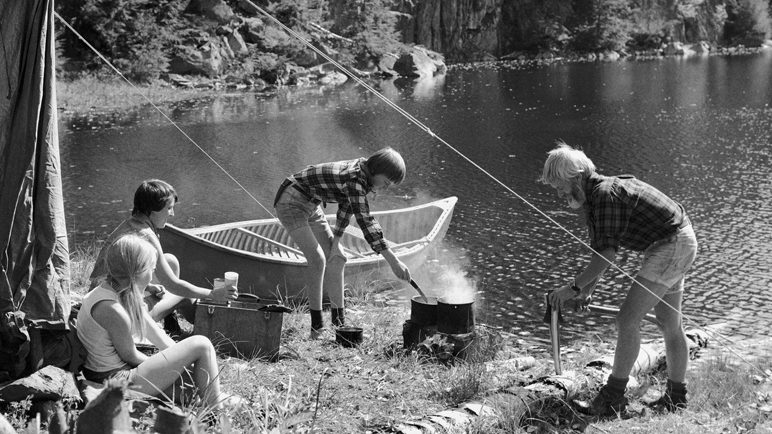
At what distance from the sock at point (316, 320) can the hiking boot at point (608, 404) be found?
2.42 metres

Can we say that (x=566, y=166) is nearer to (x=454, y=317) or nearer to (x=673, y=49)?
(x=454, y=317)

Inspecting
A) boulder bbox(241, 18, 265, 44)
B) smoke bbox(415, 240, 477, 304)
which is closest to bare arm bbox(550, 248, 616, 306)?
smoke bbox(415, 240, 477, 304)

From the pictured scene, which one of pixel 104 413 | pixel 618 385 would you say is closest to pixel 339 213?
pixel 618 385

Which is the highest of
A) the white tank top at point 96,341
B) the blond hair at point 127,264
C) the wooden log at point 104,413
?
the blond hair at point 127,264

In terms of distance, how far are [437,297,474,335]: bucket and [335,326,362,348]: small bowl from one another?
0.67m

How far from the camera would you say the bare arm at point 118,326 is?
4488mm

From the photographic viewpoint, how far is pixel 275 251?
9.98 m

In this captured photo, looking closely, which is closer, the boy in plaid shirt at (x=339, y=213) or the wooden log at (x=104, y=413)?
the wooden log at (x=104, y=413)

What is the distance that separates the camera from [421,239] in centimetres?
1056

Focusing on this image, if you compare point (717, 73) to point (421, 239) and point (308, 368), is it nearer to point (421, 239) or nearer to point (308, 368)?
point (421, 239)

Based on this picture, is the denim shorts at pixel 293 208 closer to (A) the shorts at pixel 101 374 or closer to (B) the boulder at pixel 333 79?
(A) the shorts at pixel 101 374

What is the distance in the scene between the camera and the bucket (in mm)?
6496

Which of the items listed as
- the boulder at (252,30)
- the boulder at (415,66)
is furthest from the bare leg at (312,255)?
the boulder at (415,66)

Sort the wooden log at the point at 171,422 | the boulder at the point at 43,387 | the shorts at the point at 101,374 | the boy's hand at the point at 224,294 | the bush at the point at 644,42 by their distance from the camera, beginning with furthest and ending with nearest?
the bush at the point at 644,42
the boy's hand at the point at 224,294
the shorts at the point at 101,374
the boulder at the point at 43,387
the wooden log at the point at 171,422
